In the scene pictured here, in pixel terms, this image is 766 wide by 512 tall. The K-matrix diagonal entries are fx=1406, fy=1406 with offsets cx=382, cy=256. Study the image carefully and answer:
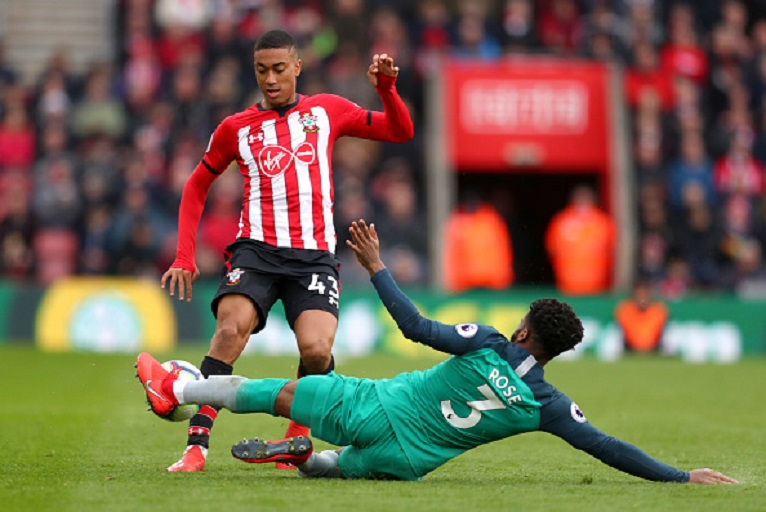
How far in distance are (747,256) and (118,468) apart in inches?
502

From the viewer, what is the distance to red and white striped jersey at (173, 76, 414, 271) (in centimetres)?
766

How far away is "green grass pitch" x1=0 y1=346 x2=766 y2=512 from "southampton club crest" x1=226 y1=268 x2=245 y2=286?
38.7 inches

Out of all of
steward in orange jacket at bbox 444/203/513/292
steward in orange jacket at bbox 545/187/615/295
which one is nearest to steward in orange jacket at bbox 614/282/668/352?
steward in orange jacket at bbox 545/187/615/295

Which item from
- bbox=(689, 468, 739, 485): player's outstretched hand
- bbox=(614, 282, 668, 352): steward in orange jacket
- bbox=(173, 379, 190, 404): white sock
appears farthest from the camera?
bbox=(614, 282, 668, 352): steward in orange jacket

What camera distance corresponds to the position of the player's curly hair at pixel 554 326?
6.54 metres

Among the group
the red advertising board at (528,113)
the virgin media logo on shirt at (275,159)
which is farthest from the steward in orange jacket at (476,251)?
the virgin media logo on shirt at (275,159)

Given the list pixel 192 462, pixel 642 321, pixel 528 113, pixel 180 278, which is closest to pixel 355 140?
pixel 528 113

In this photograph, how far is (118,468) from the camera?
7301mm

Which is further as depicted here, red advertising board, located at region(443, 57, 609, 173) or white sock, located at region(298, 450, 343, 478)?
red advertising board, located at region(443, 57, 609, 173)

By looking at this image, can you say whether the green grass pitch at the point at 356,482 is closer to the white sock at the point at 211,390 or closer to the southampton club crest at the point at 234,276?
the white sock at the point at 211,390

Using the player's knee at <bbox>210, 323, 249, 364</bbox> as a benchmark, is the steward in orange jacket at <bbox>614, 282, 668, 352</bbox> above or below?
below

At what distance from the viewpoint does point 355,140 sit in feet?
60.8

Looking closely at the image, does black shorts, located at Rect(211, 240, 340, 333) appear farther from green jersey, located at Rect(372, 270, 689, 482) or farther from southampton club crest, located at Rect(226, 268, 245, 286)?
green jersey, located at Rect(372, 270, 689, 482)

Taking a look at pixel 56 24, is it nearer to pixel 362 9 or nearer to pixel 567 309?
pixel 362 9
